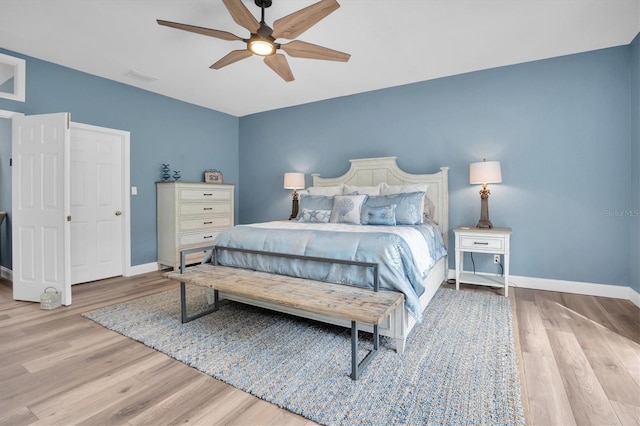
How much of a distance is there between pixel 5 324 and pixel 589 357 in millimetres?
4566

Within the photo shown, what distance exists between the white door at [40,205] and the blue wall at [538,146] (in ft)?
12.1

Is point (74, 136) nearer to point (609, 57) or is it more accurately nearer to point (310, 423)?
point (310, 423)

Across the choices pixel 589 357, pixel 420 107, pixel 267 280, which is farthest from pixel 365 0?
pixel 589 357

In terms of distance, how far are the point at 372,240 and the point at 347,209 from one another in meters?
1.34

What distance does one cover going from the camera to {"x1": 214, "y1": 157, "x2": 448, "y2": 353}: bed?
86.8 inches

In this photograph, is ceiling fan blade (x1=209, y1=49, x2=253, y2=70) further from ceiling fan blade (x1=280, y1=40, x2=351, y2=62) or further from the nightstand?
the nightstand

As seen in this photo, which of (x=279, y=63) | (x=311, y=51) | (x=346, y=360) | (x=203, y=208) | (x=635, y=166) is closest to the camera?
(x=346, y=360)

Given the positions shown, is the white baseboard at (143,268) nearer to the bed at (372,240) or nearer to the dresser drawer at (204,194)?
the dresser drawer at (204,194)

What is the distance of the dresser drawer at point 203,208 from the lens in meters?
4.55

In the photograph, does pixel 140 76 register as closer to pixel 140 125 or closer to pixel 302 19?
pixel 140 125

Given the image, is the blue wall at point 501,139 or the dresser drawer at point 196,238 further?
the dresser drawer at point 196,238

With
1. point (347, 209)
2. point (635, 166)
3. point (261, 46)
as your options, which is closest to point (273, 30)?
point (261, 46)

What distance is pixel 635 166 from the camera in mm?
3072

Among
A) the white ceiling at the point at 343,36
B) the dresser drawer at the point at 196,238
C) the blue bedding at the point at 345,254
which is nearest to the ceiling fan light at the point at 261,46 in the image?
the white ceiling at the point at 343,36
